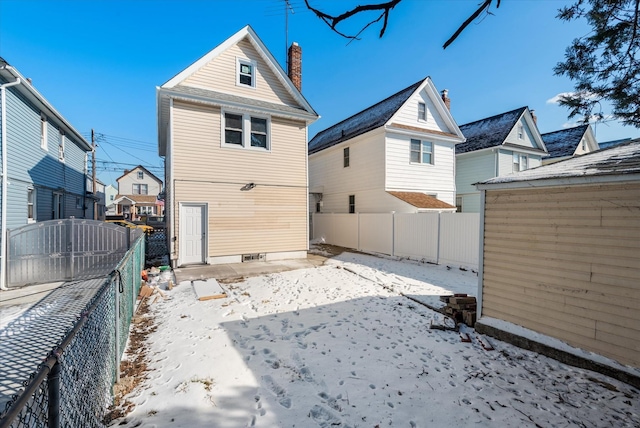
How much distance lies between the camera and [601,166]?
13.3 ft

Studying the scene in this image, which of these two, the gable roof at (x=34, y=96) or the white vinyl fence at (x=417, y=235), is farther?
the white vinyl fence at (x=417, y=235)

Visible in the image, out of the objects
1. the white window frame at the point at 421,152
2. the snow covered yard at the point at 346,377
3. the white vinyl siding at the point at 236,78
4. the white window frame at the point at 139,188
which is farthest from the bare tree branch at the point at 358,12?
the white window frame at the point at 139,188

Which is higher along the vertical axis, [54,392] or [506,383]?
[54,392]

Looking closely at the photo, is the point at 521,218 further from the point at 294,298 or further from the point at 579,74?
the point at 294,298

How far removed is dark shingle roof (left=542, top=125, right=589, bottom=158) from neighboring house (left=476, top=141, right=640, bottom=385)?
22.8 meters

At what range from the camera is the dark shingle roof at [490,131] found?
18.6 metres

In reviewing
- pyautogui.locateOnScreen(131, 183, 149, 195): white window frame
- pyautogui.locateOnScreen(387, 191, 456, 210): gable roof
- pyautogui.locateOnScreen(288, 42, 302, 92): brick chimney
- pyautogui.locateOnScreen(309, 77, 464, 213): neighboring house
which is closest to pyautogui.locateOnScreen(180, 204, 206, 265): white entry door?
pyautogui.locateOnScreen(288, 42, 302, 92): brick chimney

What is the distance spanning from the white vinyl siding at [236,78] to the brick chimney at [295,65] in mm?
1489

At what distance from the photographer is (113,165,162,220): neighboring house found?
4594 centimetres

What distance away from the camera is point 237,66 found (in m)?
11.1

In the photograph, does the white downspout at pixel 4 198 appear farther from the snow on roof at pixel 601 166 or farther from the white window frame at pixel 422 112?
the white window frame at pixel 422 112

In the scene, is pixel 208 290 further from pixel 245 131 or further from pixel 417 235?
pixel 417 235

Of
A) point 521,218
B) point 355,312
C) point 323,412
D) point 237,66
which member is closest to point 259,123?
point 237,66

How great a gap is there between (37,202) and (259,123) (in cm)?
873
